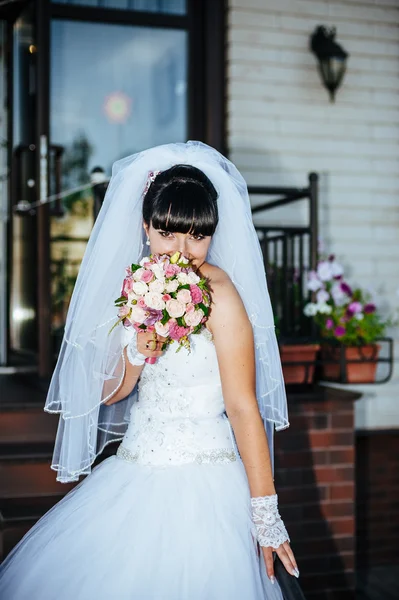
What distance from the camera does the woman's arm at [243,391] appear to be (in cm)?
206

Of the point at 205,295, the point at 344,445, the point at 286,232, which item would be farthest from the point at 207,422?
the point at 286,232

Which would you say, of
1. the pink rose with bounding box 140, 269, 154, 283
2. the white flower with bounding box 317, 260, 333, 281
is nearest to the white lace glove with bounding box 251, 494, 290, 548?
the pink rose with bounding box 140, 269, 154, 283

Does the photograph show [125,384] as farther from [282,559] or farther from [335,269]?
[335,269]

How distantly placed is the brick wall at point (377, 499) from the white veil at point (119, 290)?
321cm

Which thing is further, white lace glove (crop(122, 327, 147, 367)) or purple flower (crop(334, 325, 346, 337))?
purple flower (crop(334, 325, 346, 337))

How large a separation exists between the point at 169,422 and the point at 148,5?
4571mm

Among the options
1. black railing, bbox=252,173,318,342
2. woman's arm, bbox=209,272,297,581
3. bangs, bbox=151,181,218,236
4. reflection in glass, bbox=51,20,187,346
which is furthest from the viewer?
reflection in glass, bbox=51,20,187,346

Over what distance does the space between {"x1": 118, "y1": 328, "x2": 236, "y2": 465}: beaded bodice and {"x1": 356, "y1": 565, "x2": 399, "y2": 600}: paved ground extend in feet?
9.74

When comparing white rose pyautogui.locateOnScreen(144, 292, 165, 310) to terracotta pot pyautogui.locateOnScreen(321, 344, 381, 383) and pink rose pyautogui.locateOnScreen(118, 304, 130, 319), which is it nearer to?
pink rose pyautogui.locateOnScreen(118, 304, 130, 319)

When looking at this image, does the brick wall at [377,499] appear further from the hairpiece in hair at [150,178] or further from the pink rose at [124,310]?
the pink rose at [124,310]

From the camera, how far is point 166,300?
6.49 ft

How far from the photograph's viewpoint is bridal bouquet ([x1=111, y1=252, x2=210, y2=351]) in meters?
1.98

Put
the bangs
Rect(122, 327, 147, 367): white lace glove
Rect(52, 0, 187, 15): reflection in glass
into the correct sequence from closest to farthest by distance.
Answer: the bangs
Rect(122, 327, 147, 367): white lace glove
Rect(52, 0, 187, 15): reflection in glass

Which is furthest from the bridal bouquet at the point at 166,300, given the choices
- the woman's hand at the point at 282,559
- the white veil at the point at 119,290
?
the woman's hand at the point at 282,559
